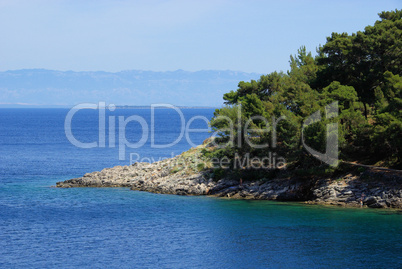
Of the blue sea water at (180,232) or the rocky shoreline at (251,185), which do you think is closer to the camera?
the blue sea water at (180,232)

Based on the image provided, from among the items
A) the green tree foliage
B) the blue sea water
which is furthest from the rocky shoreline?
the green tree foliage

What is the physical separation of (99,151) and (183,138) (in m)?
34.5

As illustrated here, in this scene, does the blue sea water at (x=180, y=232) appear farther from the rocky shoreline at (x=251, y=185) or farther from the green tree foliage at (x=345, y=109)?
the green tree foliage at (x=345, y=109)

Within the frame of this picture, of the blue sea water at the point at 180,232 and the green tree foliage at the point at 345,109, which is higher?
the green tree foliage at the point at 345,109

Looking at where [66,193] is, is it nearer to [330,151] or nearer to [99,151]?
[330,151]

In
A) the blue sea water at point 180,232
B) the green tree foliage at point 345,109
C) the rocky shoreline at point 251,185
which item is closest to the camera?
the blue sea water at point 180,232

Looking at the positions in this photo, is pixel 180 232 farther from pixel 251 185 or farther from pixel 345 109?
pixel 345 109

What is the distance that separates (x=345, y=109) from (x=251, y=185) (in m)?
12.7

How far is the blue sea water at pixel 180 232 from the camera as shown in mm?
36094

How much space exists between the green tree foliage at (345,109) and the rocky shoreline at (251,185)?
263 cm

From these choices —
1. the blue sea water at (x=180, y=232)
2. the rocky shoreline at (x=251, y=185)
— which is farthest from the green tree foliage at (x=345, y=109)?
the blue sea water at (x=180, y=232)

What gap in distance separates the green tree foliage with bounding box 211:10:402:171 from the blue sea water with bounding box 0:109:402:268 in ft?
21.8

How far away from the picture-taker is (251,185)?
55.9 meters

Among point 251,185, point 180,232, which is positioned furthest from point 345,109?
point 180,232
